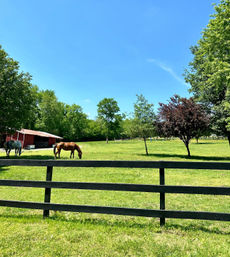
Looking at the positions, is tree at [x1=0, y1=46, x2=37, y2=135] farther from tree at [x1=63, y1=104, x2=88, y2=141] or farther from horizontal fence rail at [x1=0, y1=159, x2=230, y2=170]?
tree at [x1=63, y1=104, x2=88, y2=141]

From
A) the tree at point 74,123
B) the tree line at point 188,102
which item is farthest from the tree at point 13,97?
the tree at point 74,123

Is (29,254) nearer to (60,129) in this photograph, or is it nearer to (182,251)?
(182,251)

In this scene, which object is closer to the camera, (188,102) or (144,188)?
(144,188)

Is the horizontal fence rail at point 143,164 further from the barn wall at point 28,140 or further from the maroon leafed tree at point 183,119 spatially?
the barn wall at point 28,140

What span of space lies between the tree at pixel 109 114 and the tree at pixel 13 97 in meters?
46.4

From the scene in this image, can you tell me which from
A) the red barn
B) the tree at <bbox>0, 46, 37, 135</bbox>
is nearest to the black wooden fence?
the tree at <bbox>0, 46, 37, 135</bbox>

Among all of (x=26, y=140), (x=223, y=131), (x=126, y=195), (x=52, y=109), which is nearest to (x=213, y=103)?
(x=223, y=131)

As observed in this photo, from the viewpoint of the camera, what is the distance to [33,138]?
42.1m

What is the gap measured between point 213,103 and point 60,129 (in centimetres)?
6261

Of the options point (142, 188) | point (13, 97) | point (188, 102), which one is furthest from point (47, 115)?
point (142, 188)

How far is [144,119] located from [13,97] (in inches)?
633

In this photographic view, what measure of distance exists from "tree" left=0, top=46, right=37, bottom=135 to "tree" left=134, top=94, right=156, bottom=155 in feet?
44.7

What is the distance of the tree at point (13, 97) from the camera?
1813 centimetres

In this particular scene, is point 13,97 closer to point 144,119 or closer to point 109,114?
point 144,119
